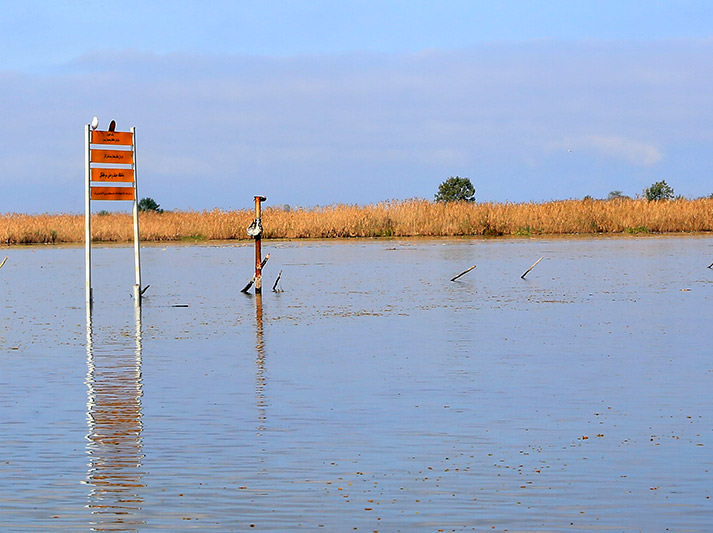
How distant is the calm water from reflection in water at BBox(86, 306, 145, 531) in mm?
27

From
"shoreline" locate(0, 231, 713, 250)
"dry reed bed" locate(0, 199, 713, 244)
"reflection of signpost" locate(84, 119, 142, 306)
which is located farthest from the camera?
"dry reed bed" locate(0, 199, 713, 244)

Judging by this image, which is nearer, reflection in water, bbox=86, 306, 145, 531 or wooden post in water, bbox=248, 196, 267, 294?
reflection in water, bbox=86, 306, 145, 531

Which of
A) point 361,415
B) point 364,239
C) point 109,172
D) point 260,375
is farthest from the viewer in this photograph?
point 364,239

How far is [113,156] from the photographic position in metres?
25.9

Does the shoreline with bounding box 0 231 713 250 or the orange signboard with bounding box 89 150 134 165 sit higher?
the orange signboard with bounding box 89 150 134 165

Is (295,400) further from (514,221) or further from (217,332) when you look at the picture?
(514,221)

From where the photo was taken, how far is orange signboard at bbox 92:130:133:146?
83.9 feet

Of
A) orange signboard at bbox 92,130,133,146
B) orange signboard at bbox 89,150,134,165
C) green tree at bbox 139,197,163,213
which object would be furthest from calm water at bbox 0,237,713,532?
green tree at bbox 139,197,163,213

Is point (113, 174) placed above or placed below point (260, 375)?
above

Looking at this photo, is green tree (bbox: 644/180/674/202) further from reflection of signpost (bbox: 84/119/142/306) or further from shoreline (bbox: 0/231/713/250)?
reflection of signpost (bbox: 84/119/142/306)

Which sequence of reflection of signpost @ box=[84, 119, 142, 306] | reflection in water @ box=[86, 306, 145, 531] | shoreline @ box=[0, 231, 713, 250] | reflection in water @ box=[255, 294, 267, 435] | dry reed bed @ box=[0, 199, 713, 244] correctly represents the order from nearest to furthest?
reflection in water @ box=[86, 306, 145, 531] < reflection in water @ box=[255, 294, 267, 435] < reflection of signpost @ box=[84, 119, 142, 306] < shoreline @ box=[0, 231, 713, 250] < dry reed bed @ box=[0, 199, 713, 244]

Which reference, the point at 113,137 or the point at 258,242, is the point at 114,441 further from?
the point at 258,242

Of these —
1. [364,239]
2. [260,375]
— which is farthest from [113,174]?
[364,239]

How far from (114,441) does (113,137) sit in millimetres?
16680
